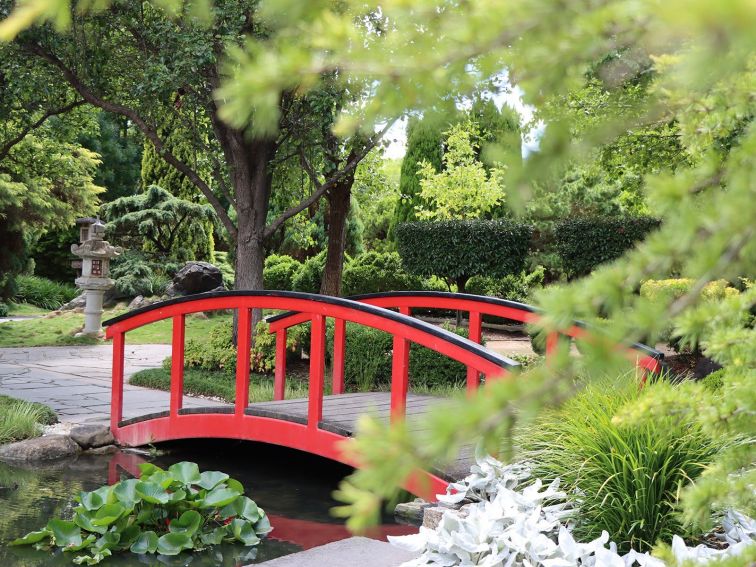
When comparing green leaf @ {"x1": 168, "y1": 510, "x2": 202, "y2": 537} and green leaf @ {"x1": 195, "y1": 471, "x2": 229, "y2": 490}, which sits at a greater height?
green leaf @ {"x1": 195, "y1": 471, "x2": 229, "y2": 490}

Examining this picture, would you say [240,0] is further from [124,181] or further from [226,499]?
[124,181]

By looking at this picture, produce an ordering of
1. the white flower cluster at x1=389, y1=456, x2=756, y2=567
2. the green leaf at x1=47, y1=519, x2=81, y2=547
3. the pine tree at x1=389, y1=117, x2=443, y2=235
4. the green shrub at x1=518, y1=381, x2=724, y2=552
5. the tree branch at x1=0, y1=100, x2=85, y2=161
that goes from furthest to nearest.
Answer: the pine tree at x1=389, y1=117, x2=443, y2=235, the tree branch at x1=0, y1=100, x2=85, y2=161, the green leaf at x1=47, y1=519, x2=81, y2=547, the green shrub at x1=518, y1=381, x2=724, y2=552, the white flower cluster at x1=389, y1=456, x2=756, y2=567

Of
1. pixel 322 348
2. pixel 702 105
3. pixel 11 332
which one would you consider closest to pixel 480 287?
pixel 11 332

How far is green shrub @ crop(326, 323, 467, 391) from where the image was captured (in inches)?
332

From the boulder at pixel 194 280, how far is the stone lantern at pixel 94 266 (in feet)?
6.41

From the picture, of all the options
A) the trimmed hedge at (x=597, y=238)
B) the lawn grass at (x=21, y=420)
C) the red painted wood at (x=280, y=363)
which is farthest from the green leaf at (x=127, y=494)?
the trimmed hedge at (x=597, y=238)

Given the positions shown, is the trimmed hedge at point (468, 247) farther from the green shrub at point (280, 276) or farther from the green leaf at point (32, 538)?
the green leaf at point (32, 538)

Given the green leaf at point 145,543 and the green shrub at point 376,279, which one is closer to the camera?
the green leaf at point 145,543

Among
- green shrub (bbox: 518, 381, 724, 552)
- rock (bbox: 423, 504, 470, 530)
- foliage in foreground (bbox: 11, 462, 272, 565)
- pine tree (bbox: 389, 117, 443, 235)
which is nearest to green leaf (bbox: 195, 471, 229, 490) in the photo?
foliage in foreground (bbox: 11, 462, 272, 565)

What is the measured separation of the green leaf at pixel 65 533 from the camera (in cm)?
430

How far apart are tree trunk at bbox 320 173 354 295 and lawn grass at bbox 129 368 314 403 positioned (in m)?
3.24

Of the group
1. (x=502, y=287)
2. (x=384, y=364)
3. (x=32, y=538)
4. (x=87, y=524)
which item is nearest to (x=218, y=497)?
(x=87, y=524)

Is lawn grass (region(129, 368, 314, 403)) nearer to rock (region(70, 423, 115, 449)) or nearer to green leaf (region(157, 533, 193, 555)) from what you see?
rock (region(70, 423, 115, 449))

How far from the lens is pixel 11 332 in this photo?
14523 mm
